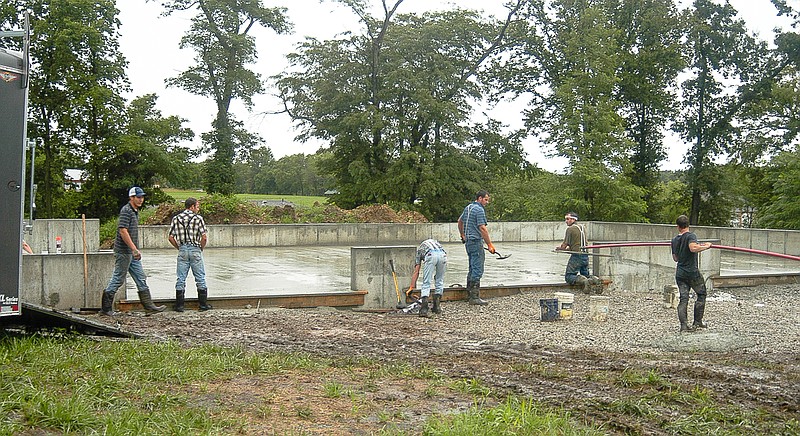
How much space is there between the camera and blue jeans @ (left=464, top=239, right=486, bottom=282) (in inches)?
491

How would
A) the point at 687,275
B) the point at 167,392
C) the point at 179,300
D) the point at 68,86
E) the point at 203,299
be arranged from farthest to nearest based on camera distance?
1. the point at 68,86
2. the point at 203,299
3. the point at 179,300
4. the point at 687,275
5. the point at 167,392

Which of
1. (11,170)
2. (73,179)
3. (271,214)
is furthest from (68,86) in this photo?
(11,170)

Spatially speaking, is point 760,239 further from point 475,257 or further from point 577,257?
point 475,257

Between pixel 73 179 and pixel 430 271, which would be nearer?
pixel 430 271

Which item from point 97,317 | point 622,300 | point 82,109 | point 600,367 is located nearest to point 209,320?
point 97,317

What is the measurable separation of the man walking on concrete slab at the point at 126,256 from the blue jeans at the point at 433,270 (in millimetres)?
3945

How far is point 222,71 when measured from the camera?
3819cm

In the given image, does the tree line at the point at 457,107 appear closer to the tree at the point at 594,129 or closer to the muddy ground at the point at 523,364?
the tree at the point at 594,129

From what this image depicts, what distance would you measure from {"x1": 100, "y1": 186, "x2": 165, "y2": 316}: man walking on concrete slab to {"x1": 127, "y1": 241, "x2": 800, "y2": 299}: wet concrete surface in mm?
1668

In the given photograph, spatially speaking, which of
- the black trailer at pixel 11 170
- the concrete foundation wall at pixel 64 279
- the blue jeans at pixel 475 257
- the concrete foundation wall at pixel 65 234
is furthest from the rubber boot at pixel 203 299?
the concrete foundation wall at pixel 65 234

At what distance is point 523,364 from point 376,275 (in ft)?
16.4

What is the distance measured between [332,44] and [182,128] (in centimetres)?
830

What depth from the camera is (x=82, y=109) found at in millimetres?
33844

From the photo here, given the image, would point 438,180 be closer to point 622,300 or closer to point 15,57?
point 622,300
